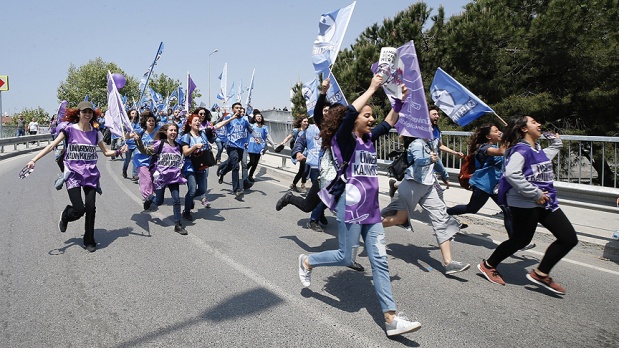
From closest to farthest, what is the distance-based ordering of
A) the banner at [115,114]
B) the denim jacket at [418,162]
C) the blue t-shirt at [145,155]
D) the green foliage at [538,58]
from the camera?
the denim jacket at [418,162], the banner at [115,114], the blue t-shirt at [145,155], the green foliage at [538,58]

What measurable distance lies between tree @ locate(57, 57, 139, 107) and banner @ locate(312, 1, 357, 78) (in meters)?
68.9

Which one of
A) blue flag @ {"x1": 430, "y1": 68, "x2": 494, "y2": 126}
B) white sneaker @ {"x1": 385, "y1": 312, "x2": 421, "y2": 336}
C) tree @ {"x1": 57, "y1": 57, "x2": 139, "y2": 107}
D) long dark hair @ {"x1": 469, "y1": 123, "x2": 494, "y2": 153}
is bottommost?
white sneaker @ {"x1": 385, "y1": 312, "x2": 421, "y2": 336}

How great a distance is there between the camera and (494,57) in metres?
14.1

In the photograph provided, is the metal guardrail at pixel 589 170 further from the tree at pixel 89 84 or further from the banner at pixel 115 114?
the tree at pixel 89 84

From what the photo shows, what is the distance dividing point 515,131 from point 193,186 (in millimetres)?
4694

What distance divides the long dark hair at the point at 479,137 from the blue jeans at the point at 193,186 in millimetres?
4092

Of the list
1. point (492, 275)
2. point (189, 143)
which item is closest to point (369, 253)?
point (492, 275)

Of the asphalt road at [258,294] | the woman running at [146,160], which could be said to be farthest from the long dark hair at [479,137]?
the woman running at [146,160]

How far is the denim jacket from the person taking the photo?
17.5 ft

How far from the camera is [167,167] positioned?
7012 millimetres

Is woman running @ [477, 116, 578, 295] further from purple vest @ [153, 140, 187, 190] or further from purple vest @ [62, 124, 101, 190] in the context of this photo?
purple vest @ [62, 124, 101, 190]

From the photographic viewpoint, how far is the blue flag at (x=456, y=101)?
19.5 feet

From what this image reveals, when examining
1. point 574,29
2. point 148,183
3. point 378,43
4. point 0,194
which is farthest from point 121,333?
point 378,43

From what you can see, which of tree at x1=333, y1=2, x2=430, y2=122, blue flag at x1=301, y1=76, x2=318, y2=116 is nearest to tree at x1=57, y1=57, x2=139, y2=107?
tree at x1=333, y1=2, x2=430, y2=122
